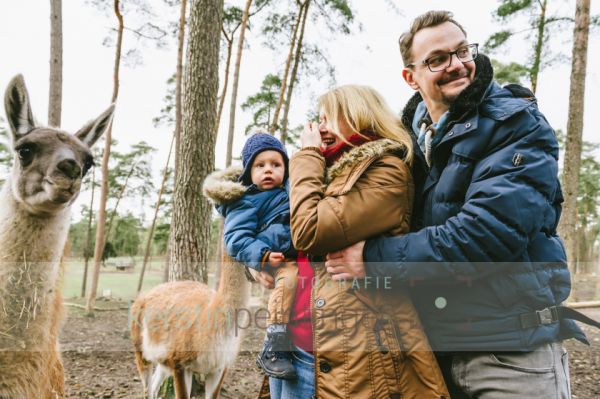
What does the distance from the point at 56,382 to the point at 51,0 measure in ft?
13.8

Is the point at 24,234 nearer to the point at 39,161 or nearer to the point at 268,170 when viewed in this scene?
the point at 39,161

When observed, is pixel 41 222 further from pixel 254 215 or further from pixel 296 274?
pixel 296 274

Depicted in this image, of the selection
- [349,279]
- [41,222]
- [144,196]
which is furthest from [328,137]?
[144,196]

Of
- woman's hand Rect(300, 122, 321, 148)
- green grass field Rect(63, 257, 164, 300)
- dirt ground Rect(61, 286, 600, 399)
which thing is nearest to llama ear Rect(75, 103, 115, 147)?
woman's hand Rect(300, 122, 321, 148)

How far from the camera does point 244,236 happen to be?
224 cm

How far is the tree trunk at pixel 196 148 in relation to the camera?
15.5 ft

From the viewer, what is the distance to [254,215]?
233 cm

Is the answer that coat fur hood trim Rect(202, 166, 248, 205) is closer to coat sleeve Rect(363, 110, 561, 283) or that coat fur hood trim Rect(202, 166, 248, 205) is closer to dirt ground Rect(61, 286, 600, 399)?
coat sleeve Rect(363, 110, 561, 283)

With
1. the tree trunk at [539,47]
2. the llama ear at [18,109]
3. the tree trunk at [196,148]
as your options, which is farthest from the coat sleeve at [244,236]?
the tree trunk at [539,47]

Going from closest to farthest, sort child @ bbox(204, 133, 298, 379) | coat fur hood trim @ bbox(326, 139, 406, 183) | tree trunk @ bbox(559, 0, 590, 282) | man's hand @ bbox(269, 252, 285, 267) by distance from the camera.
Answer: coat fur hood trim @ bbox(326, 139, 406, 183) < child @ bbox(204, 133, 298, 379) < man's hand @ bbox(269, 252, 285, 267) < tree trunk @ bbox(559, 0, 590, 282)

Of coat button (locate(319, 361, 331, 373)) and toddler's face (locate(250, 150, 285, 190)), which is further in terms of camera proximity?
toddler's face (locate(250, 150, 285, 190))

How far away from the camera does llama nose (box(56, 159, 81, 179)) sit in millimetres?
2062

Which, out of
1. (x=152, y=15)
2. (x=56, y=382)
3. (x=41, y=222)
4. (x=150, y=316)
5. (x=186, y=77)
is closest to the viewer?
(x=41, y=222)

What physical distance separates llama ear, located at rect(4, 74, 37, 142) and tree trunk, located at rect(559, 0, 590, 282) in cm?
1020
